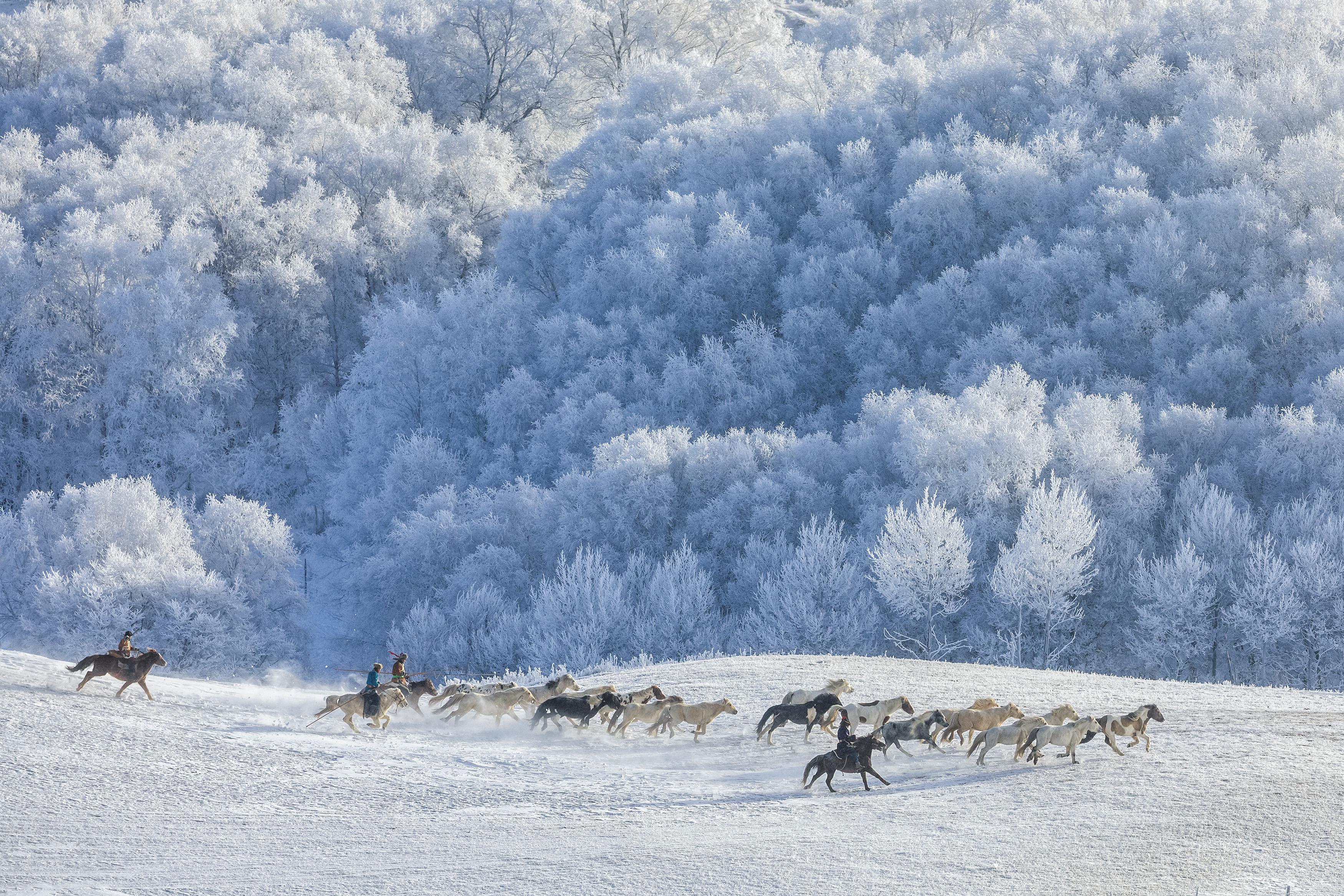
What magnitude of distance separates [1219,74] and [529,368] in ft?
128

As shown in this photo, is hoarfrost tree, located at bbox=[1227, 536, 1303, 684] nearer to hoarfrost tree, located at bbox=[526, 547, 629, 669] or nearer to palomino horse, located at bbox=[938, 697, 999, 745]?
hoarfrost tree, located at bbox=[526, 547, 629, 669]

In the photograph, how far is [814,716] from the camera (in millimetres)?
16906

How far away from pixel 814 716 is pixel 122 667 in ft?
29.9

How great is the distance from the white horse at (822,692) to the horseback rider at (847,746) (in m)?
1.91

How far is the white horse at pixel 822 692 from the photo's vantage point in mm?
17125

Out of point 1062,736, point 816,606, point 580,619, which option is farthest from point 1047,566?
point 1062,736

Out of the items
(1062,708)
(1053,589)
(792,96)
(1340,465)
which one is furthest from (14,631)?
(792,96)

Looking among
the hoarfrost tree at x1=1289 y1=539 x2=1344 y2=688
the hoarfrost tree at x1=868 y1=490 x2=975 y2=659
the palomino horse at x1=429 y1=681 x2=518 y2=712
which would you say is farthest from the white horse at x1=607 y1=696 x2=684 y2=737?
the hoarfrost tree at x1=1289 y1=539 x2=1344 y2=688

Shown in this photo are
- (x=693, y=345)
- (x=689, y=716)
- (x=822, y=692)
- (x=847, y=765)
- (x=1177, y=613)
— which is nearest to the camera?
(x=847, y=765)

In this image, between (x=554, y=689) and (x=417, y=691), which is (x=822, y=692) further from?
(x=417, y=691)

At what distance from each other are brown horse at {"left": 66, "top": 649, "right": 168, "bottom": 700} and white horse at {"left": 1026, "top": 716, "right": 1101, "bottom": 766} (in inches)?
434

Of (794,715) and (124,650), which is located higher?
(124,650)

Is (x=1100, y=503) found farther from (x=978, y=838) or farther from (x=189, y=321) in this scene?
(x=189, y=321)

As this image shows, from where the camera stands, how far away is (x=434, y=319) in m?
69.1
